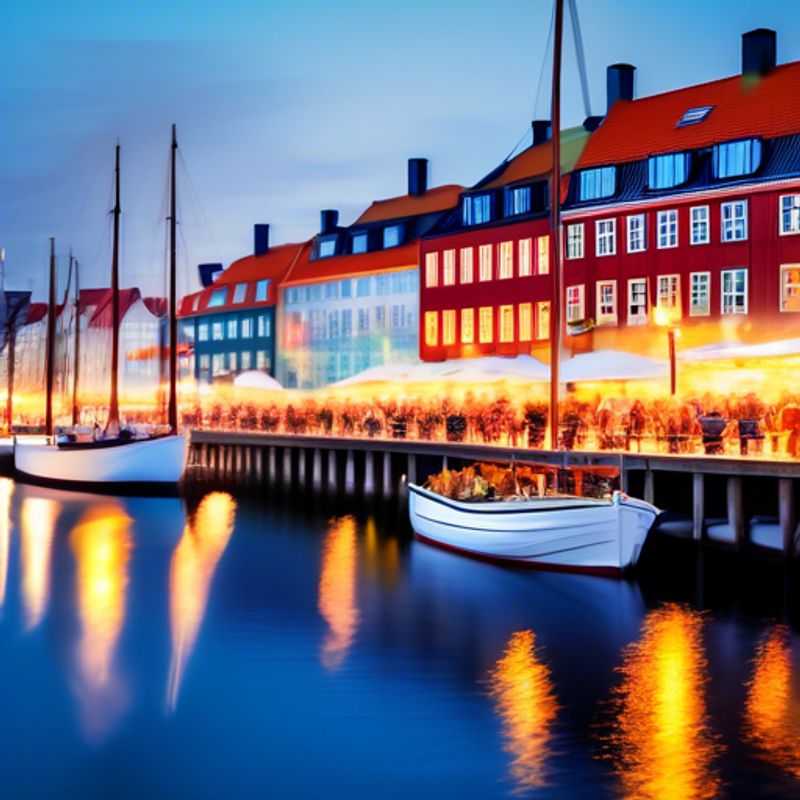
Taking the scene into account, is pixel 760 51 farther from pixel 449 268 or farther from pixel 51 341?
pixel 51 341

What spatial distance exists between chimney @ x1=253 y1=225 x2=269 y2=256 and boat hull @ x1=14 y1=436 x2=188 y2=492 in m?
39.3

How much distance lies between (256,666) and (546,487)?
9.69 metres

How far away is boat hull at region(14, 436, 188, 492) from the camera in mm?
48781

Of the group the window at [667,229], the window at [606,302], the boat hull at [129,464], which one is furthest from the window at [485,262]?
→ the boat hull at [129,464]

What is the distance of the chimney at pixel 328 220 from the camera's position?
263 feet

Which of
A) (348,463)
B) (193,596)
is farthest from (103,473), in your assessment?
(193,596)

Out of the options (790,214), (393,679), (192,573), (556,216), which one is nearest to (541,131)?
(790,214)

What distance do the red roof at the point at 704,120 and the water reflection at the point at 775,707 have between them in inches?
1019

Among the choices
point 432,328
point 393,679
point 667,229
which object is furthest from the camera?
point 432,328

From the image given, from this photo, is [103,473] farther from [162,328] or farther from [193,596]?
[162,328]

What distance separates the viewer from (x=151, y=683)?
19906 mm

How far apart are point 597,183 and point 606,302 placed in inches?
174

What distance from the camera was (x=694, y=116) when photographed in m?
47.5

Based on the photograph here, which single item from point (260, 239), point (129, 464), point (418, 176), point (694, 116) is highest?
point (418, 176)
